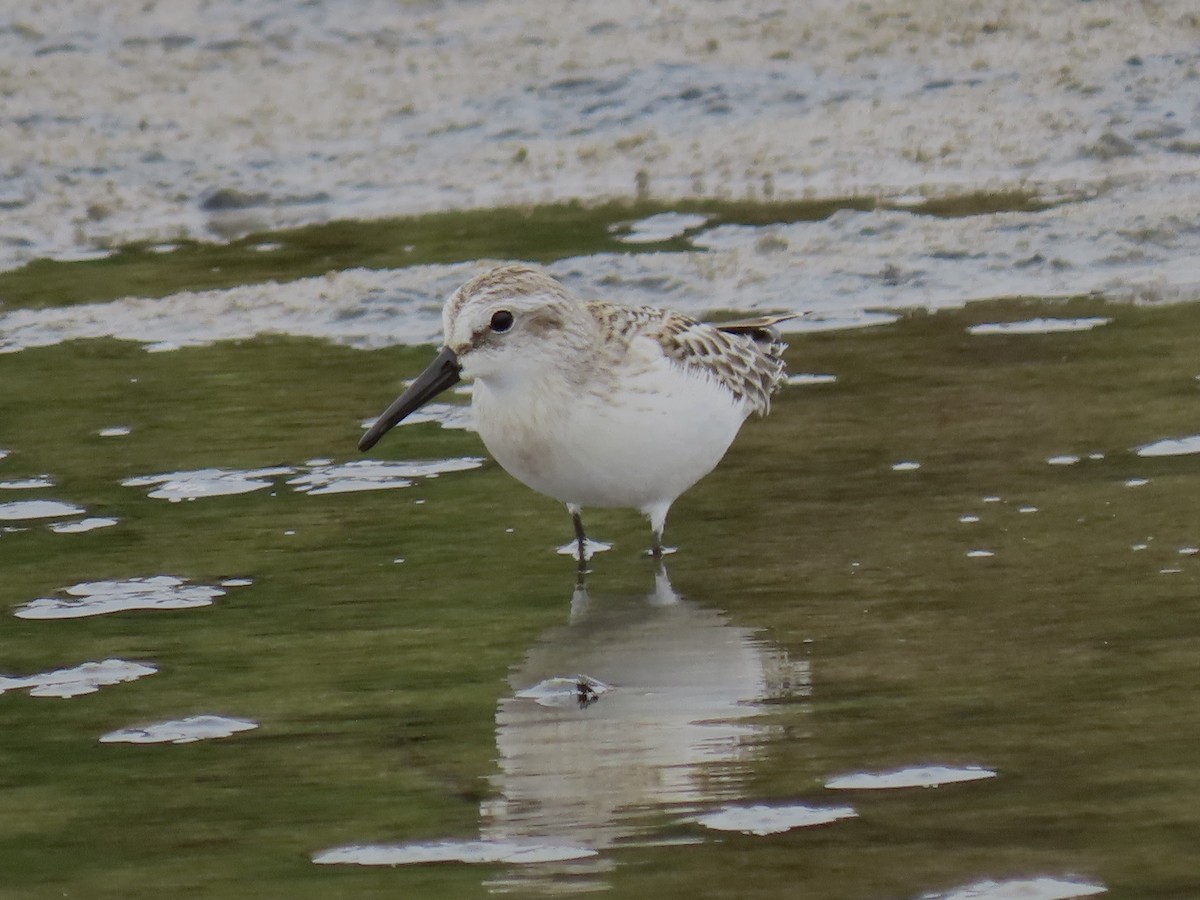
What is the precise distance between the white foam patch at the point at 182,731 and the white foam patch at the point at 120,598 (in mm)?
845

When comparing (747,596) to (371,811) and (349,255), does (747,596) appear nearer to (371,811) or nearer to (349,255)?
(371,811)

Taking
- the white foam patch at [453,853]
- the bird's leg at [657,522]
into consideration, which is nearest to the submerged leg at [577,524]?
the bird's leg at [657,522]

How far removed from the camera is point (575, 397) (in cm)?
553

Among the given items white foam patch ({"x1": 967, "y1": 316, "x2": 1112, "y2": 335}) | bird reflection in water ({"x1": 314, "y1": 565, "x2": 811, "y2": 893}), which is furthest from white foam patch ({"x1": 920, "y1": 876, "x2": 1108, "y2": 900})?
white foam patch ({"x1": 967, "y1": 316, "x2": 1112, "y2": 335})

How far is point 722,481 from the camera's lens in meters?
6.30

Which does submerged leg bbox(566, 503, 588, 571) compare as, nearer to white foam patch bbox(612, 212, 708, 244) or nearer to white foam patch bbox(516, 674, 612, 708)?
white foam patch bbox(516, 674, 612, 708)

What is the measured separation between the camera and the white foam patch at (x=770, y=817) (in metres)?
3.69

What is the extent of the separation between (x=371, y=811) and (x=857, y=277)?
5137 mm

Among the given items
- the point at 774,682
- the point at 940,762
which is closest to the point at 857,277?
the point at 774,682

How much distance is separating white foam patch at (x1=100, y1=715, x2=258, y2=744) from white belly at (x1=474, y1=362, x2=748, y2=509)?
1.33 meters

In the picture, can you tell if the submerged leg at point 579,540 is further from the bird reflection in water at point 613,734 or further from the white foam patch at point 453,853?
the white foam patch at point 453,853

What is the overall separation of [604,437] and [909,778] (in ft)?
6.07

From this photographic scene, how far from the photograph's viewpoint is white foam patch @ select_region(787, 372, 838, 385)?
7.18m

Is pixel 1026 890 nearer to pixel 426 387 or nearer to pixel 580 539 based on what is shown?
pixel 580 539
